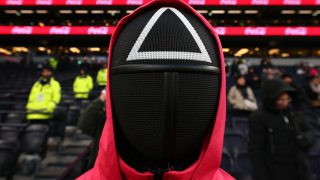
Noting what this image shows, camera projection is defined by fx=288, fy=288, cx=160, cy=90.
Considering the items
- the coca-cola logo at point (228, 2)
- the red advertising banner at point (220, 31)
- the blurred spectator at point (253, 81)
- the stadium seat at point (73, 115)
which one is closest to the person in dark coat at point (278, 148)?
the stadium seat at point (73, 115)

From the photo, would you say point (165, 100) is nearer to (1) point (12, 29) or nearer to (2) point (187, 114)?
(2) point (187, 114)

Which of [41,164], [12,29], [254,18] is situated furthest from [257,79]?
[254,18]

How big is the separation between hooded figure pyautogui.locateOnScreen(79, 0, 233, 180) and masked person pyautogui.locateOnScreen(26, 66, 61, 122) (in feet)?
14.1

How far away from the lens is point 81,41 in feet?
46.5

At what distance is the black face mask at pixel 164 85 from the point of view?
0.60 m

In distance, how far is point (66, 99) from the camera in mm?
7531

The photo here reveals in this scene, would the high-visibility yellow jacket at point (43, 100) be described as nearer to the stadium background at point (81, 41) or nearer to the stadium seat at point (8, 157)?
the stadium background at point (81, 41)

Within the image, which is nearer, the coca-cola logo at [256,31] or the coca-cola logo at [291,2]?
the coca-cola logo at [291,2]

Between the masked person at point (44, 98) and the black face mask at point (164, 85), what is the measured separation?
4.34 m

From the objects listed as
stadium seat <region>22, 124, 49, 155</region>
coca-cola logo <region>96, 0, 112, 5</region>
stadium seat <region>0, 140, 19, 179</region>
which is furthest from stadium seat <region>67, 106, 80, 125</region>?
coca-cola logo <region>96, 0, 112, 5</region>

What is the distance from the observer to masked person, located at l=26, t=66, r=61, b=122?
466cm

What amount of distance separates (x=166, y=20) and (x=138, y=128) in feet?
0.82

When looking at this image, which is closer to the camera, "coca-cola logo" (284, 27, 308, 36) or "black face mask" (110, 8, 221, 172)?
"black face mask" (110, 8, 221, 172)

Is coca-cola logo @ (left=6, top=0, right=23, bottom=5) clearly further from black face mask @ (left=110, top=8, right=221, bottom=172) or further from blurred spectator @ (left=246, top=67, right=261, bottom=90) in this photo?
black face mask @ (left=110, top=8, right=221, bottom=172)
